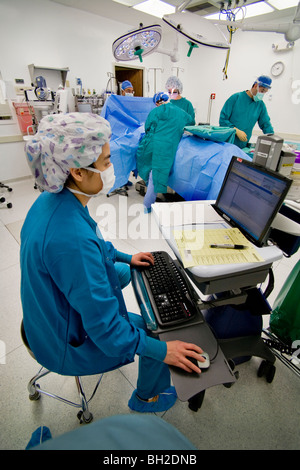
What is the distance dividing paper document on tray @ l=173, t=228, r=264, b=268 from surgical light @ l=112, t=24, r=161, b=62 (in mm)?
1272

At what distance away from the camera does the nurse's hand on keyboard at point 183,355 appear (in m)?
0.69

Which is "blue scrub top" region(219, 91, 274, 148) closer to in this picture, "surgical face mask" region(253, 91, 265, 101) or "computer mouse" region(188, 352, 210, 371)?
"surgical face mask" region(253, 91, 265, 101)

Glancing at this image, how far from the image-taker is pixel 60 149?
2.28ft

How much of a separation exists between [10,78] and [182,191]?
3.72 m

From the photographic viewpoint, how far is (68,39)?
4238mm

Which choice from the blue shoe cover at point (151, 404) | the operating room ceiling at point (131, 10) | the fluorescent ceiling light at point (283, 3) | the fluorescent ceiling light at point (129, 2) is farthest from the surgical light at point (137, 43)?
the fluorescent ceiling light at point (283, 3)

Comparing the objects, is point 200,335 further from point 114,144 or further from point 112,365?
point 114,144

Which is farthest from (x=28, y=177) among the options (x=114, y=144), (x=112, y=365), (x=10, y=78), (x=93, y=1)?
(x=112, y=365)

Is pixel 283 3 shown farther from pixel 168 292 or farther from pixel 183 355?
pixel 183 355

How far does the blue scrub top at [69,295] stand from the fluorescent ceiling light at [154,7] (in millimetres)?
5003

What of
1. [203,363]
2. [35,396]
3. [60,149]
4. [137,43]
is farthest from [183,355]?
[137,43]

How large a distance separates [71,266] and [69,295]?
0.10 metres

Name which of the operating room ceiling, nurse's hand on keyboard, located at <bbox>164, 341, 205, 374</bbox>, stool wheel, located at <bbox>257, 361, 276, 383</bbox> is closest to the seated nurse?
nurse's hand on keyboard, located at <bbox>164, 341, 205, 374</bbox>

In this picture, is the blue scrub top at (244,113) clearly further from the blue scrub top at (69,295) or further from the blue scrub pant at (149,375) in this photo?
the blue scrub top at (69,295)
